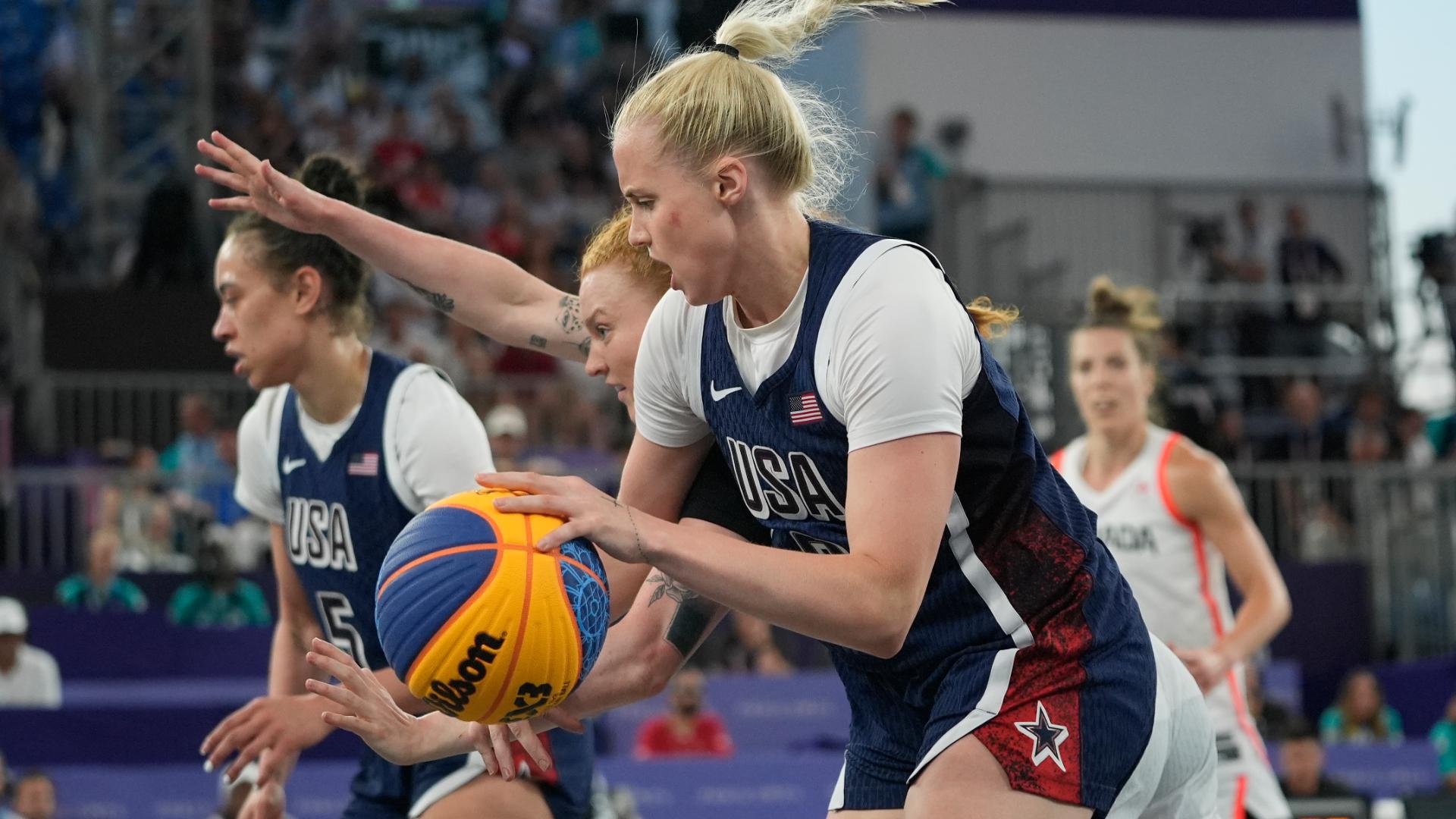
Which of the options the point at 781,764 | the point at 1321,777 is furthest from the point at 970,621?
the point at 1321,777

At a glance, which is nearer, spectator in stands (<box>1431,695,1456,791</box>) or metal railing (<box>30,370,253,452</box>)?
spectator in stands (<box>1431,695,1456,791</box>)

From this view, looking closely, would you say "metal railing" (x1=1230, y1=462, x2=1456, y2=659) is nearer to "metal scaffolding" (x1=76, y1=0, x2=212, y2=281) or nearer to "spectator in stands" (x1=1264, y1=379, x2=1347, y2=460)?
"spectator in stands" (x1=1264, y1=379, x2=1347, y2=460)

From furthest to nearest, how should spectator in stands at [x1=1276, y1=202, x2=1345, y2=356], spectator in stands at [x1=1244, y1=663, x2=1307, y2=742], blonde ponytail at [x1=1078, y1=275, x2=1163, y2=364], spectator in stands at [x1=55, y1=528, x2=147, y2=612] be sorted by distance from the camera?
spectator in stands at [x1=1276, y1=202, x2=1345, y2=356]
spectator in stands at [x1=55, y1=528, x2=147, y2=612]
spectator in stands at [x1=1244, y1=663, x2=1307, y2=742]
blonde ponytail at [x1=1078, y1=275, x2=1163, y2=364]

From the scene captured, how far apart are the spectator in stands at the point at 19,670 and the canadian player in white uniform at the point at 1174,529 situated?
5494mm

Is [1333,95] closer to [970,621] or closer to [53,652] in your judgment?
[53,652]

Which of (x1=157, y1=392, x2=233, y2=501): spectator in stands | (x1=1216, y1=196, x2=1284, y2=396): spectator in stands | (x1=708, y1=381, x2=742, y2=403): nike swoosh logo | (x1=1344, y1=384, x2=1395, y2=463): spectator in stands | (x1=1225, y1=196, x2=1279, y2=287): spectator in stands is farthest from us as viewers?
(x1=1225, y1=196, x2=1279, y2=287): spectator in stands

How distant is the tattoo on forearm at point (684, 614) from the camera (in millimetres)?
3283

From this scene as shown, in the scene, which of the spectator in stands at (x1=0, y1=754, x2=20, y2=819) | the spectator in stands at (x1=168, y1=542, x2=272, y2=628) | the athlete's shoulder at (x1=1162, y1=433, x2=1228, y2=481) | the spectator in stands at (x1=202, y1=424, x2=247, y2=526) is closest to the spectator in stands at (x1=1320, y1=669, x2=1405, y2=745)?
the athlete's shoulder at (x1=1162, y1=433, x2=1228, y2=481)

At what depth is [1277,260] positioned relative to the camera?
596 inches

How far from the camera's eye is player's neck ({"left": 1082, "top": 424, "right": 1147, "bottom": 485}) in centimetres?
558

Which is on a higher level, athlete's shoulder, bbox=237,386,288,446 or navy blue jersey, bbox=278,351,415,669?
athlete's shoulder, bbox=237,386,288,446

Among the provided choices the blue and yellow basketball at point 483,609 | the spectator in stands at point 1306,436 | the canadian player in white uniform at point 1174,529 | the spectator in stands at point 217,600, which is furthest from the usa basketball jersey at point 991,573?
the spectator in stands at point 1306,436

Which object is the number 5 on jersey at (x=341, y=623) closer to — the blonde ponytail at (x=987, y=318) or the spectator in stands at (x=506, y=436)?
the blonde ponytail at (x=987, y=318)

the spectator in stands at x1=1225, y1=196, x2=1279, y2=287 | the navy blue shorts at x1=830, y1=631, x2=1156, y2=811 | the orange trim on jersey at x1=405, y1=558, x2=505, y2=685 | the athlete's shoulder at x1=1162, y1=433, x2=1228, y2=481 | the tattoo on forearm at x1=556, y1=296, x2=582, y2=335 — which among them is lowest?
the navy blue shorts at x1=830, y1=631, x2=1156, y2=811
